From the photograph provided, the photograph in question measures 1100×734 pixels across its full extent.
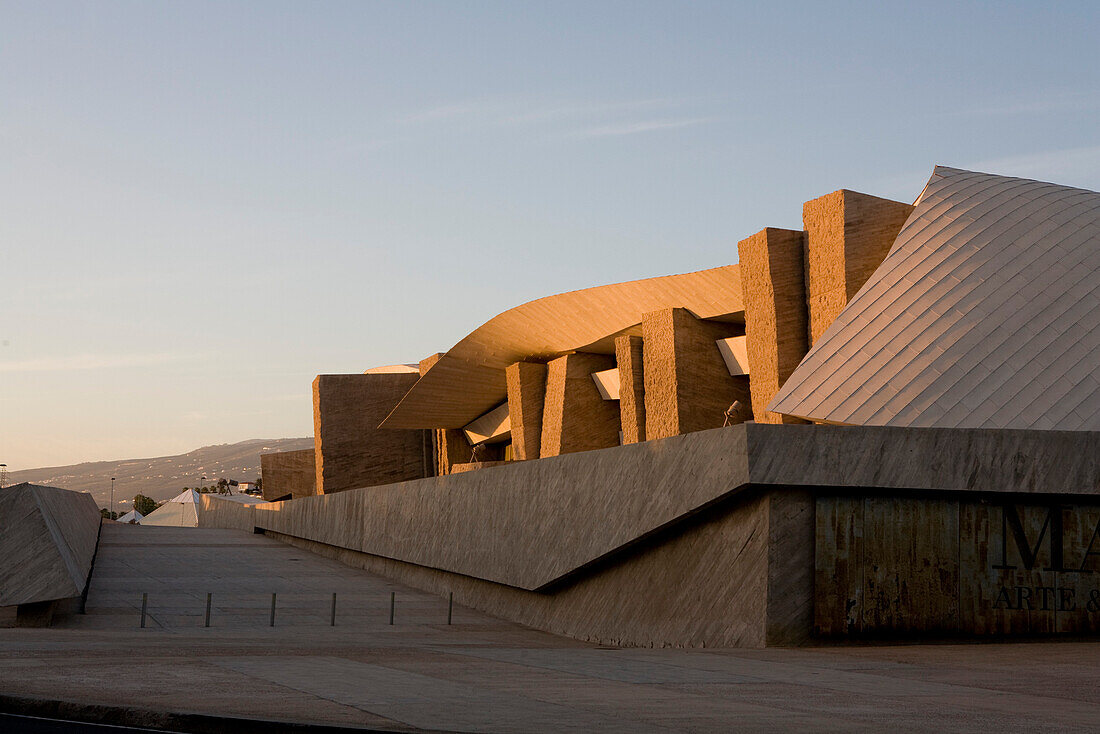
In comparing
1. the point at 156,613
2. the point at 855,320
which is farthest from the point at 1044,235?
the point at 156,613

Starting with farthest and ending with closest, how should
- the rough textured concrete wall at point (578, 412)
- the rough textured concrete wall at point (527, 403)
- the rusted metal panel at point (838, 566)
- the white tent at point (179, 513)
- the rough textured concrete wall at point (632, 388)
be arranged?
the white tent at point (179, 513)
the rough textured concrete wall at point (527, 403)
the rough textured concrete wall at point (578, 412)
the rough textured concrete wall at point (632, 388)
the rusted metal panel at point (838, 566)

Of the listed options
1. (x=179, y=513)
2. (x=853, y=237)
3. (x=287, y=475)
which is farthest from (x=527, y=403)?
(x=179, y=513)

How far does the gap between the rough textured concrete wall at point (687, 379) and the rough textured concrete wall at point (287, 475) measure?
30.8 metres

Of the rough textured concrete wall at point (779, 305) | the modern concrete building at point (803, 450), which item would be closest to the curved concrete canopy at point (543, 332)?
the modern concrete building at point (803, 450)

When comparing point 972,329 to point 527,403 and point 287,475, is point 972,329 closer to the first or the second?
point 527,403

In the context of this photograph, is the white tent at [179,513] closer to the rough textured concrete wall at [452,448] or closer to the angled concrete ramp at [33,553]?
the rough textured concrete wall at [452,448]

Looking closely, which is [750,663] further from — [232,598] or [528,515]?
[232,598]

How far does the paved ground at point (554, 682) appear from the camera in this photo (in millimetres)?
5488

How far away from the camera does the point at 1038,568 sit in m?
10.9

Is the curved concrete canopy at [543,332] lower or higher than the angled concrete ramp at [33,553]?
higher

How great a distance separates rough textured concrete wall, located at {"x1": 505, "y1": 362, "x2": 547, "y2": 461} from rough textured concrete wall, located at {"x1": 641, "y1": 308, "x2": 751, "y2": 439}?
27.6 feet

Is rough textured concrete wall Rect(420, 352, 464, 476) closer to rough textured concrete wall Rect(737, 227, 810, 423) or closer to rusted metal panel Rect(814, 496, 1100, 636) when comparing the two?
rough textured concrete wall Rect(737, 227, 810, 423)

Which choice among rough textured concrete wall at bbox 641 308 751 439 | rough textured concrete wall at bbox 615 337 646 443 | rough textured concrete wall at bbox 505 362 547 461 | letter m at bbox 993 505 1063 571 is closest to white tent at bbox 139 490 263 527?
rough textured concrete wall at bbox 505 362 547 461

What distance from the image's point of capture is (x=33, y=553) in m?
14.8
